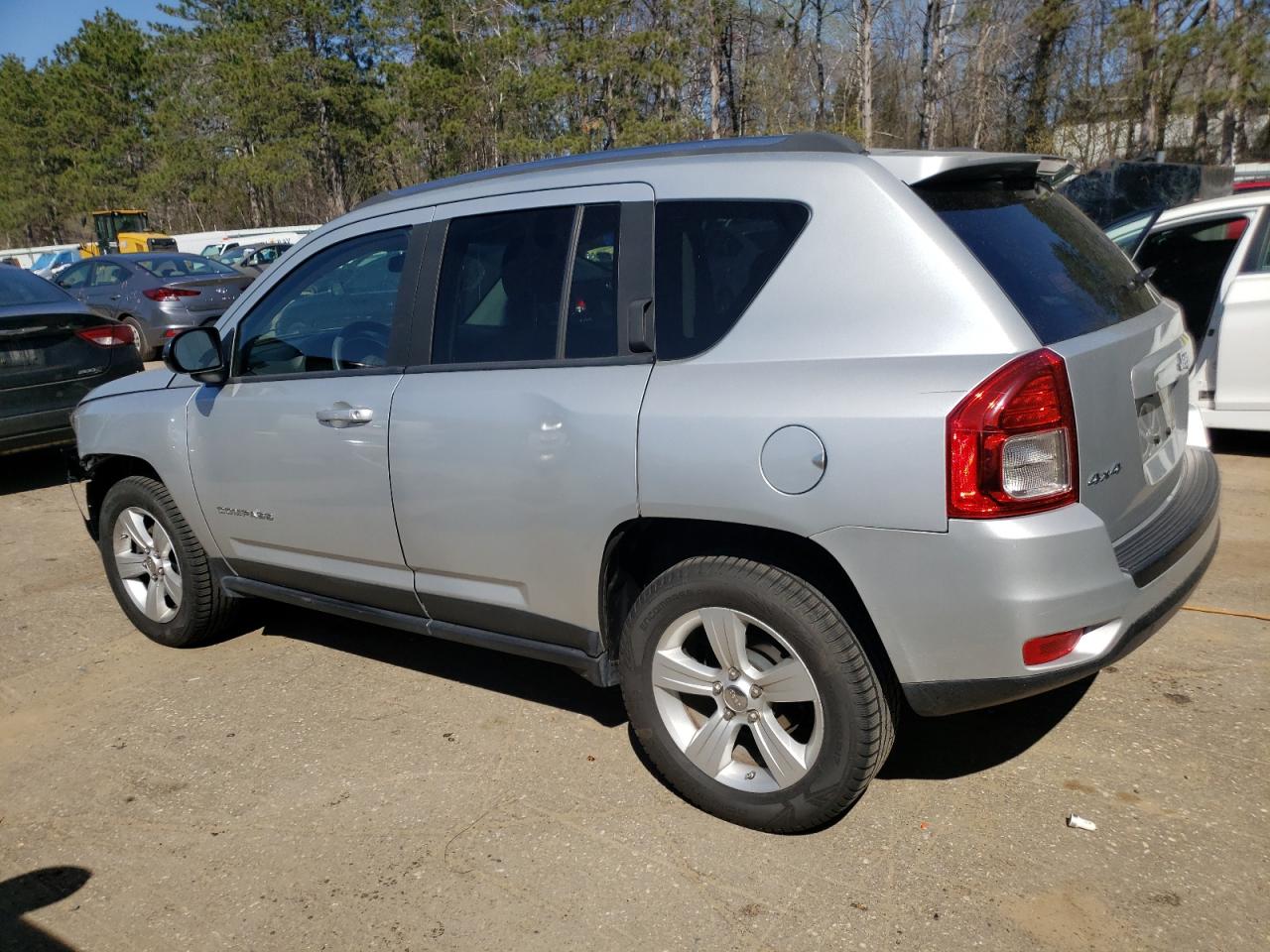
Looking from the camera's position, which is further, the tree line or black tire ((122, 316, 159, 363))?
the tree line

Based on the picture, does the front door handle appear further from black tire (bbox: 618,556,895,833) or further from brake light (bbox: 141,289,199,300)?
brake light (bbox: 141,289,199,300)

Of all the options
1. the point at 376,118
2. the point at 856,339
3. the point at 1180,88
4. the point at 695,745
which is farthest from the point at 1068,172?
the point at 376,118

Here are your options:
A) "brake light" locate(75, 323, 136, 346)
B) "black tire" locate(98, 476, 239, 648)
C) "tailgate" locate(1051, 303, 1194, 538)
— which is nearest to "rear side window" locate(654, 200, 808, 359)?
"tailgate" locate(1051, 303, 1194, 538)

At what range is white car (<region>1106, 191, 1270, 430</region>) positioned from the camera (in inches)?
250

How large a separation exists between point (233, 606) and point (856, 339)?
3231 mm

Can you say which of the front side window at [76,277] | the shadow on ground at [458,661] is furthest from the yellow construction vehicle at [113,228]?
the shadow on ground at [458,661]

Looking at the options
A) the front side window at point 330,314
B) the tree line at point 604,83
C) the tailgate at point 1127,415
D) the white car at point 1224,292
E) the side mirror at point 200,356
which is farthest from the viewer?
the tree line at point 604,83

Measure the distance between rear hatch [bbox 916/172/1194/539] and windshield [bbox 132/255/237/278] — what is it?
14.6 metres

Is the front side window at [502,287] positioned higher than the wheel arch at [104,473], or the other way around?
the front side window at [502,287]

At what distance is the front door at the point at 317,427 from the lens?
3619 mm

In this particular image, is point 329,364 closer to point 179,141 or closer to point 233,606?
point 233,606

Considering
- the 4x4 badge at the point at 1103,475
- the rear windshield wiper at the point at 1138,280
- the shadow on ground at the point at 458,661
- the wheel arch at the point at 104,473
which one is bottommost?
the shadow on ground at the point at 458,661

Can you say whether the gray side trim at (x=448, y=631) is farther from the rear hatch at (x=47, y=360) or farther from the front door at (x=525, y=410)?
the rear hatch at (x=47, y=360)

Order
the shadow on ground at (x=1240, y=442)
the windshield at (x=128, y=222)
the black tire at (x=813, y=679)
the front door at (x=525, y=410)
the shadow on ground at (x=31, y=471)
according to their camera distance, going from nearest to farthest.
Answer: the black tire at (x=813, y=679) → the front door at (x=525, y=410) → the shadow on ground at (x=1240, y=442) → the shadow on ground at (x=31, y=471) → the windshield at (x=128, y=222)
